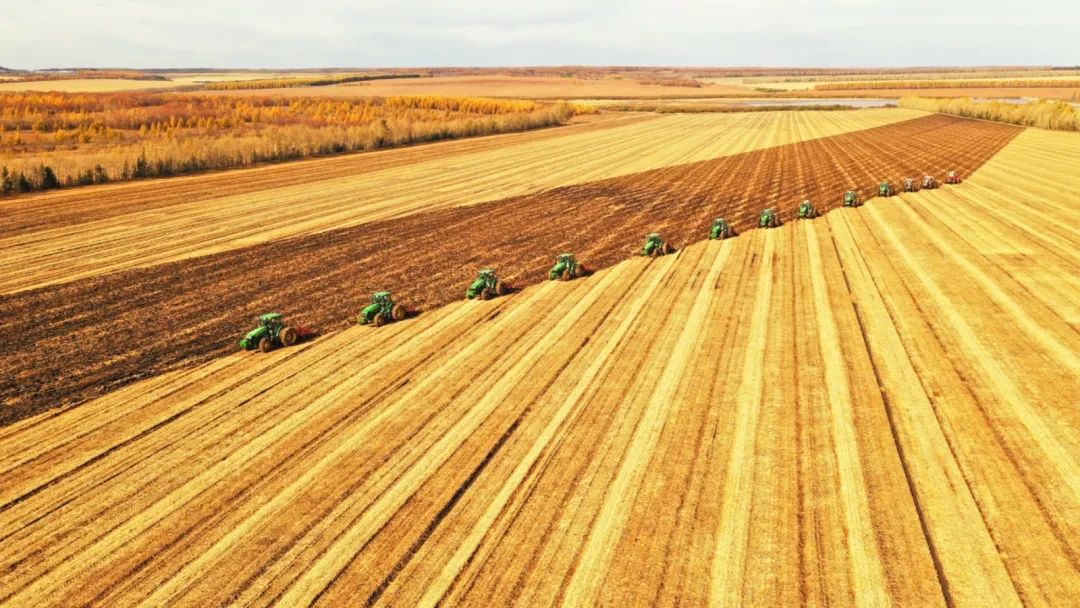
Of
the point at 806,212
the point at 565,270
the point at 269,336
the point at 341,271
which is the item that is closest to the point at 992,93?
the point at 806,212

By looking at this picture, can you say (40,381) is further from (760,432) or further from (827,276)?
(827,276)

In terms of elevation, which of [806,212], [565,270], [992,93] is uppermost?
[992,93]

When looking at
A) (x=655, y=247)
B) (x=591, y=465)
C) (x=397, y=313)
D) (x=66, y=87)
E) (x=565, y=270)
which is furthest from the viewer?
A: (x=66, y=87)

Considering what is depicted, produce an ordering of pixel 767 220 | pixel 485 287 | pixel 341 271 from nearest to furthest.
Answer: pixel 485 287, pixel 341 271, pixel 767 220

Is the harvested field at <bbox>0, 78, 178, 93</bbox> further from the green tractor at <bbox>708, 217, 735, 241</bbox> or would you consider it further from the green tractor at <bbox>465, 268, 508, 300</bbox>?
the green tractor at <bbox>708, 217, 735, 241</bbox>

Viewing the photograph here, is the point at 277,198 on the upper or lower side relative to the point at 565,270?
upper

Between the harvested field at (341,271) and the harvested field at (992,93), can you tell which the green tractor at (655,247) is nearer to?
the harvested field at (341,271)

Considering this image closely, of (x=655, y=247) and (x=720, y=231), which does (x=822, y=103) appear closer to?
(x=720, y=231)
